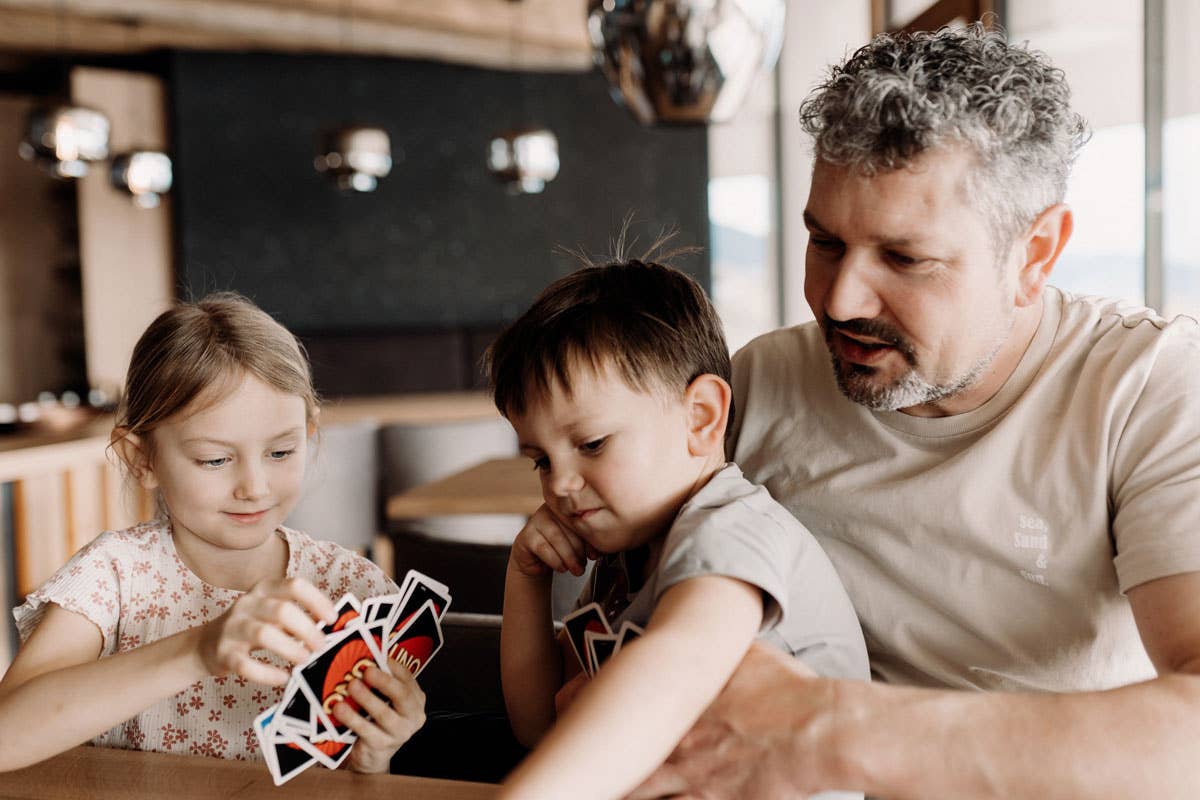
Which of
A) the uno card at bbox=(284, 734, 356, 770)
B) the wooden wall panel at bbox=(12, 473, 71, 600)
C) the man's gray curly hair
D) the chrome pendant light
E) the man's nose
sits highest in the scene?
the chrome pendant light

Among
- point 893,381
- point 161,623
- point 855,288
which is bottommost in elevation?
point 161,623

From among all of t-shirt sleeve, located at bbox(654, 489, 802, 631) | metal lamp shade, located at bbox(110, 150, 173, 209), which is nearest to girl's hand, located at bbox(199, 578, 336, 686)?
t-shirt sleeve, located at bbox(654, 489, 802, 631)

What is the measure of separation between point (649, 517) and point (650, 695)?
339 mm

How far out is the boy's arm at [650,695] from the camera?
3.01ft

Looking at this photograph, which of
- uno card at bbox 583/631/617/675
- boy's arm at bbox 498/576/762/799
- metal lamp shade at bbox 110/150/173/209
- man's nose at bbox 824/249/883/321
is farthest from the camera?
Result: metal lamp shade at bbox 110/150/173/209

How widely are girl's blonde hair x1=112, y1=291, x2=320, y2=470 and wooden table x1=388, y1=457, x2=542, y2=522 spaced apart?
140 centimetres

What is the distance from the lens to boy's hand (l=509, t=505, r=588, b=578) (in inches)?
53.9

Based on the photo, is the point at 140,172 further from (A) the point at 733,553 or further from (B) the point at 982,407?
(A) the point at 733,553

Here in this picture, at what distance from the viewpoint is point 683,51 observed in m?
2.04

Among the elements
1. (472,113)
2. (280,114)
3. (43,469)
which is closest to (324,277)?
(280,114)

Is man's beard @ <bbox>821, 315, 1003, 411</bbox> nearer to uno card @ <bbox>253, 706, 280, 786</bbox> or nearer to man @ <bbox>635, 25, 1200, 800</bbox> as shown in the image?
man @ <bbox>635, 25, 1200, 800</bbox>

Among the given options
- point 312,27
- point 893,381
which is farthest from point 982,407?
point 312,27

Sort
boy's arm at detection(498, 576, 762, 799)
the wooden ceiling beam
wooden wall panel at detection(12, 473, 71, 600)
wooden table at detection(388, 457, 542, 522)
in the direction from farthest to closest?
the wooden ceiling beam → wooden wall panel at detection(12, 473, 71, 600) → wooden table at detection(388, 457, 542, 522) → boy's arm at detection(498, 576, 762, 799)

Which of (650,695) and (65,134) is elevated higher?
(65,134)
